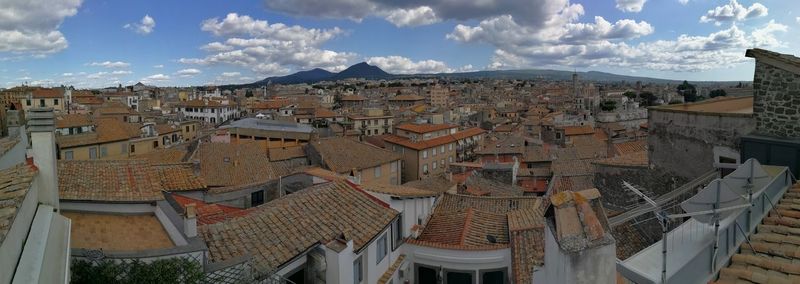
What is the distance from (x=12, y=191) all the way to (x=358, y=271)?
7.17m

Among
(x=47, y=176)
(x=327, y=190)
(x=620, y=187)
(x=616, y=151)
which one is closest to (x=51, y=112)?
(x=47, y=176)

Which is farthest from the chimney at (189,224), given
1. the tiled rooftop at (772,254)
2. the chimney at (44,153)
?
the tiled rooftop at (772,254)

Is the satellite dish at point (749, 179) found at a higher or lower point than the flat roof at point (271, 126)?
higher

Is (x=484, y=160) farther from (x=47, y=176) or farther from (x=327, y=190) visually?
(x=47, y=176)

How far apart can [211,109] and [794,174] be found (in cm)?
8656

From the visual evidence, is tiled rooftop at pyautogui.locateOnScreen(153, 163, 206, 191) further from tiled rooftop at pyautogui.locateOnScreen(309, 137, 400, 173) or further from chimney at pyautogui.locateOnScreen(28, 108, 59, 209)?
tiled rooftop at pyautogui.locateOnScreen(309, 137, 400, 173)

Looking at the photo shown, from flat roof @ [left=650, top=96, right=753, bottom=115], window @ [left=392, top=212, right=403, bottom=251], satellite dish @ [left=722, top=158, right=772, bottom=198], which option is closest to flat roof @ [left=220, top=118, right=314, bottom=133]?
window @ [left=392, top=212, right=403, bottom=251]

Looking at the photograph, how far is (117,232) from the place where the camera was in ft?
27.4

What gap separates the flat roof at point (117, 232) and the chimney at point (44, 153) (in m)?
1.71

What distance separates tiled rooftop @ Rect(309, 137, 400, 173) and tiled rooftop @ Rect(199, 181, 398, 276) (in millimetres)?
22606

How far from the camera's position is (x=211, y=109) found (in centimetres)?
8419

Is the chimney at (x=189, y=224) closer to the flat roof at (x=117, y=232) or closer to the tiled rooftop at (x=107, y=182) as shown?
the flat roof at (x=117, y=232)

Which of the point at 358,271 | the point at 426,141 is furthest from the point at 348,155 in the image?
the point at 358,271

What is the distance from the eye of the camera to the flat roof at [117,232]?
769cm
